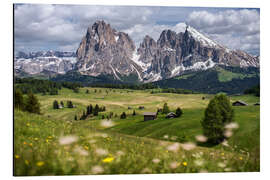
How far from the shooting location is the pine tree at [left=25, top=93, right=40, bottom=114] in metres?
13.0

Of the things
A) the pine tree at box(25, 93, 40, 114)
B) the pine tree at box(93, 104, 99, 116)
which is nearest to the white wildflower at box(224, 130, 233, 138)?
the pine tree at box(93, 104, 99, 116)

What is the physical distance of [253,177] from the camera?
984 cm

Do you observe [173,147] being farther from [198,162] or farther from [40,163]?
[40,163]

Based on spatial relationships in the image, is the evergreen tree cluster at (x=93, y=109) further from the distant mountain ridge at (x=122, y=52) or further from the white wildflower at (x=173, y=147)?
the white wildflower at (x=173, y=147)

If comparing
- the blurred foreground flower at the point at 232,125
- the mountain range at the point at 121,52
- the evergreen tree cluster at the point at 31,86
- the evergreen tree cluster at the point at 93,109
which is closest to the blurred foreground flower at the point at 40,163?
the evergreen tree cluster at the point at 31,86

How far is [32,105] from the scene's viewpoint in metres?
13.5

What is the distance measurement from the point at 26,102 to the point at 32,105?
0.61 meters

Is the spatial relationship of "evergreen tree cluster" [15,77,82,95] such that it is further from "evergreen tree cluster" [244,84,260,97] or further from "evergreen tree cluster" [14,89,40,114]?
"evergreen tree cluster" [244,84,260,97]

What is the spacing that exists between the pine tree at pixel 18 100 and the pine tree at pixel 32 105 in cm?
105

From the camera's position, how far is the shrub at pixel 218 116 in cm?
1302

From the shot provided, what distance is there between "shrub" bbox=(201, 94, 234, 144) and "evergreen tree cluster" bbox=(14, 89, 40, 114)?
9883 mm
